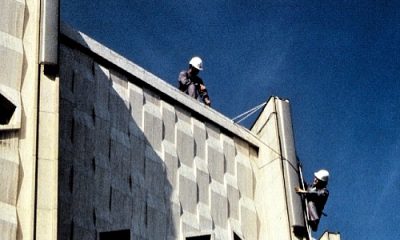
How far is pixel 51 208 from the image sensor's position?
2339 cm

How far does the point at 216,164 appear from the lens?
31406mm

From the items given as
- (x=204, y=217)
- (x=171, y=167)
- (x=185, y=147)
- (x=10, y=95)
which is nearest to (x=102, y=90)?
(x=171, y=167)

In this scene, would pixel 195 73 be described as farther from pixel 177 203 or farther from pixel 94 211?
Answer: pixel 94 211

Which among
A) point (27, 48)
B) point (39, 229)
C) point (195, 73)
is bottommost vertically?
point (39, 229)

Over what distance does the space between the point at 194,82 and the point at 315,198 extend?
5.97 meters

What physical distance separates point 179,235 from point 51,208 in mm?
5831

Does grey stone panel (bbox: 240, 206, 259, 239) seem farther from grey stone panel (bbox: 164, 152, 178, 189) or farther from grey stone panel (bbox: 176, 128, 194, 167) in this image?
grey stone panel (bbox: 164, 152, 178, 189)

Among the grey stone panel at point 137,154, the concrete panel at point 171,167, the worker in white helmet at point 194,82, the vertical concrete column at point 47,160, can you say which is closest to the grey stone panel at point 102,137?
the grey stone panel at point 137,154

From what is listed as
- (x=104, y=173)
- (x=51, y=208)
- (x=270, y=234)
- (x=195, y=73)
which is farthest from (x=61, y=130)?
(x=195, y=73)

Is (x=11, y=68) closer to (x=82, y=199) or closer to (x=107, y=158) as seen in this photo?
(x=82, y=199)

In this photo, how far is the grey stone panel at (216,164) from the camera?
31141 millimetres

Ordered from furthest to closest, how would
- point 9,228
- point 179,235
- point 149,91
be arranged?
point 149,91 < point 179,235 < point 9,228

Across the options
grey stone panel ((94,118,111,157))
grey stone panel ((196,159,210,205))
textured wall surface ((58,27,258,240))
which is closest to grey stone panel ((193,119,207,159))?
textured wall surface ((58,27,258,240))

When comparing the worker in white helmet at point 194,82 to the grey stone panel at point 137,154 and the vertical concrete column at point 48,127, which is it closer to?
the grey stone panel at point 137,154
